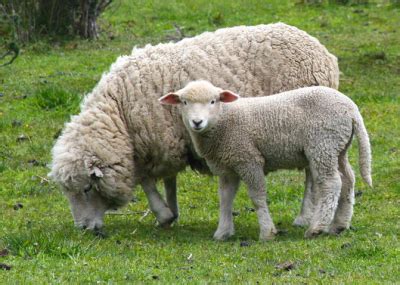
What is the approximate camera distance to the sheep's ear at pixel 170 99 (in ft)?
25.9

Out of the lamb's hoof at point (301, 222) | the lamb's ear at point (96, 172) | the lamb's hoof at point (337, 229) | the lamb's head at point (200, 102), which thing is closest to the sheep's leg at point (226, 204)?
the lamb's head at point (200, 102)

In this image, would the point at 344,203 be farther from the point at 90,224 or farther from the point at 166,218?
the point at 90,224

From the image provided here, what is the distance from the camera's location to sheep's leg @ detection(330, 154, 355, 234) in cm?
795

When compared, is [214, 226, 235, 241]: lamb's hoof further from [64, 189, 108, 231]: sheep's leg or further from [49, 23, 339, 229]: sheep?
[64, 189, 108, 231]: sheep's leg

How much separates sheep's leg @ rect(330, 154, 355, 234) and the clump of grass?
579 centimetres

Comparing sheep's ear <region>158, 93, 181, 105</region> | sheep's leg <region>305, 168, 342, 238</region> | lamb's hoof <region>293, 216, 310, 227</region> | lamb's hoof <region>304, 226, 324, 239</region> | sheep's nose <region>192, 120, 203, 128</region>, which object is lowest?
lamb's hoof <region>293, 216, 310, 227</region>

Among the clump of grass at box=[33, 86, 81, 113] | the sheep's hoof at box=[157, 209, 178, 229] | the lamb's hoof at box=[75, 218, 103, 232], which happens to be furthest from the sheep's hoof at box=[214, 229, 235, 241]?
the clump of grass at box=[33, 86, 81, 113]

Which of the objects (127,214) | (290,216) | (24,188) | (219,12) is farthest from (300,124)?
(219,12)

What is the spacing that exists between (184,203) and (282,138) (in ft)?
7.88

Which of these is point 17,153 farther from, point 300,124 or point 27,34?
point 27,34

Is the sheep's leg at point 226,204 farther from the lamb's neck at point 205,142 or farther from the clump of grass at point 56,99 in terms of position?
the clump of grass at point 56,99

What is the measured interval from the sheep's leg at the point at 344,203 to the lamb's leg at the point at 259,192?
0.54 m

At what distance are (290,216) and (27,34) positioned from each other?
30.6ft

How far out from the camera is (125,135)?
338 inches
